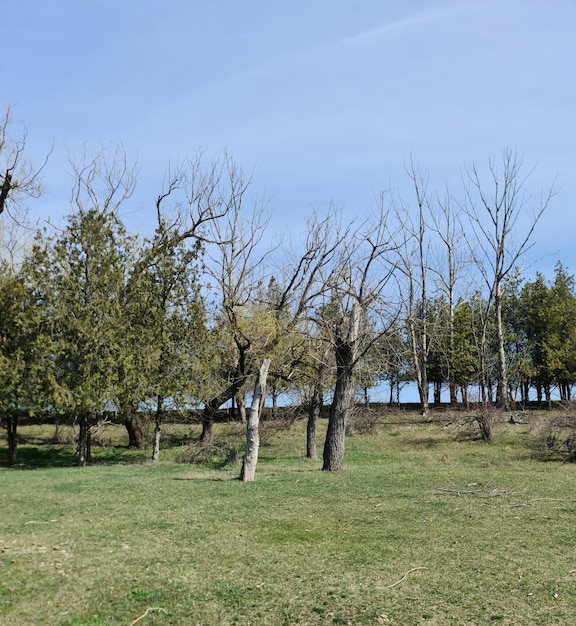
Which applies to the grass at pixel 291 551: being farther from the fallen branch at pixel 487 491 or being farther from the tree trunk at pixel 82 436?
the tree trunk at pixel 82 436

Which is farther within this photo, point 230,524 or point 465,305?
point 465,305

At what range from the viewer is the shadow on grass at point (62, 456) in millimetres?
25859

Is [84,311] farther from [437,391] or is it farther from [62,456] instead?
[437,391]

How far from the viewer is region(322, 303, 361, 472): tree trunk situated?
57.3 feet

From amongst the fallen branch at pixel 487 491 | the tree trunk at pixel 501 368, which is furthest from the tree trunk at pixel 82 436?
the tree trunk at pixel 501 368

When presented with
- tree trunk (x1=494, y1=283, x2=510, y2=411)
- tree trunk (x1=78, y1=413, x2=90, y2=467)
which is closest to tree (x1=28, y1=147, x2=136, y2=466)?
tree trunk (x1=78, y1=413, x2=90, y2=467)

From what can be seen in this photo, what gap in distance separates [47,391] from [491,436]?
17.5 metres

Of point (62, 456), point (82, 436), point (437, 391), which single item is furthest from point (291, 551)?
point (437, 391)

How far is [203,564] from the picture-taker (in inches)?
297

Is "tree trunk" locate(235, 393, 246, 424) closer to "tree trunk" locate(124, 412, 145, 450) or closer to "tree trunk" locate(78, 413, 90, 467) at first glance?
"tree trunk" locate(124, 412, 145, 450)

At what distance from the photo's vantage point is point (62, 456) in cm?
2817

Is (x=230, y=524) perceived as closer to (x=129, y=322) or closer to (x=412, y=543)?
(x=412, y=543)

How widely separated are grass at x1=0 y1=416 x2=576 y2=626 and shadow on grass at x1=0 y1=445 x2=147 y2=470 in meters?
10.3

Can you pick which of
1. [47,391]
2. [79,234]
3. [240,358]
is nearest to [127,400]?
[47,391]
